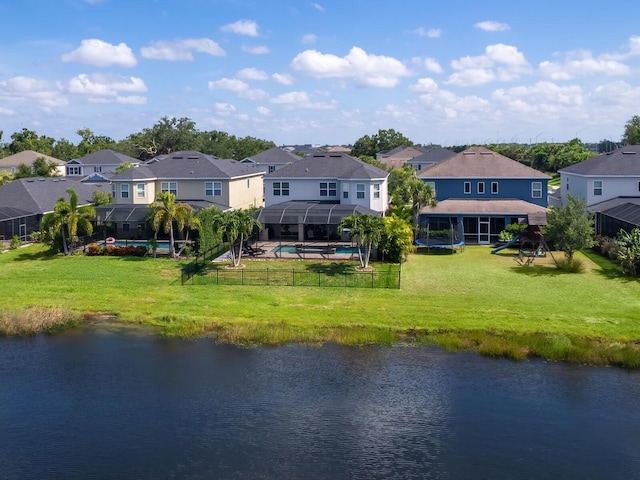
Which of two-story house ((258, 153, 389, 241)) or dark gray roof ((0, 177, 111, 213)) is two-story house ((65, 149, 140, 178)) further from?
two-story house ((258, 153, 389, 241))

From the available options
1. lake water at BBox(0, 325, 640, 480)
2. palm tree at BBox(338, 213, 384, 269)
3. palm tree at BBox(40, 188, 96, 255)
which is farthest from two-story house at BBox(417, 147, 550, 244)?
lake water at BBox(0, 325, 640, 480)

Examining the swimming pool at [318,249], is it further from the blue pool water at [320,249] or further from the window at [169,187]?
the window at [169,187]

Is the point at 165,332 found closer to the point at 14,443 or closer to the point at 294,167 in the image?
the point at 14,443

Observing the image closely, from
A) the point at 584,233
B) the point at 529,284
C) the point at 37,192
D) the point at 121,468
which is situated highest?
the point at 37,192

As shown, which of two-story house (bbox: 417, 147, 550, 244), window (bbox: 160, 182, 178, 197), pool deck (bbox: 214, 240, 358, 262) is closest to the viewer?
pool deck (bbox: 214, 240, 358, 262)

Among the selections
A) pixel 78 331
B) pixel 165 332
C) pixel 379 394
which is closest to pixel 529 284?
pixel 379 394

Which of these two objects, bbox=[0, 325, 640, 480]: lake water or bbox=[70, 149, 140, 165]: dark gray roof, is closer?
bbox=[0, 325, 640, 480]: lake water
